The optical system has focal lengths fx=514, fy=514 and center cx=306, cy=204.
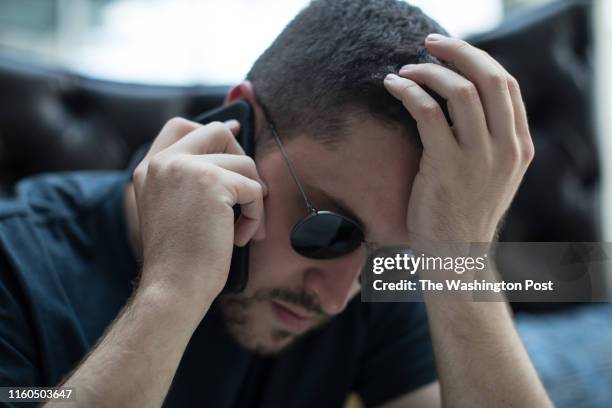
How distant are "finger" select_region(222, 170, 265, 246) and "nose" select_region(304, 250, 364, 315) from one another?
110 millimetres

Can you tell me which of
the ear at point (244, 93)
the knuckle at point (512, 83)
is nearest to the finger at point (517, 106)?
the knuckle at point (512, 83)

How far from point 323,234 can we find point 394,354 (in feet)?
1.39

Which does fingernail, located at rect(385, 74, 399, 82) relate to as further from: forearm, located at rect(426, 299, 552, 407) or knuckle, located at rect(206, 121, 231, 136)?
forearm, located at rect(426, 299, 552, 407)

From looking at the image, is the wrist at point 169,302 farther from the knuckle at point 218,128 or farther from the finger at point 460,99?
the finger at point 460,99

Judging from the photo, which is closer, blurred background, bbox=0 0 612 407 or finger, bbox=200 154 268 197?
finger, bbox=200 154 268 197

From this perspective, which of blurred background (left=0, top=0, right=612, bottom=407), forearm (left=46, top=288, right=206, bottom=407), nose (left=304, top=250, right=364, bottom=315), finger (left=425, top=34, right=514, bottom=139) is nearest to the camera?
forearm (left=46, top=288, right=206, bottom=407)

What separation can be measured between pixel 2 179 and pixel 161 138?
2.71ft

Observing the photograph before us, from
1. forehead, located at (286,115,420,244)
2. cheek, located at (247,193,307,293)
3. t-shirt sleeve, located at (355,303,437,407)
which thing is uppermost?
forehead, located at (286,115,420,244)

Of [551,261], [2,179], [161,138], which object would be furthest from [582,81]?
[2,179]

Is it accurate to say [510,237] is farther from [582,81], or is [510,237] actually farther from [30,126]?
[30,126]

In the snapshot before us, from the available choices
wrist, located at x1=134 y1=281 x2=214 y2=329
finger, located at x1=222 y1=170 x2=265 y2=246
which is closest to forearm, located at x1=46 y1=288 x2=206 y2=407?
wrist, located at x1=134 y1=281 x2=214 y2=329

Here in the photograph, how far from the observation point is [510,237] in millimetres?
1433

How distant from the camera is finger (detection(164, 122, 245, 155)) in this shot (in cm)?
67

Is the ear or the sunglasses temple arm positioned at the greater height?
the ear
